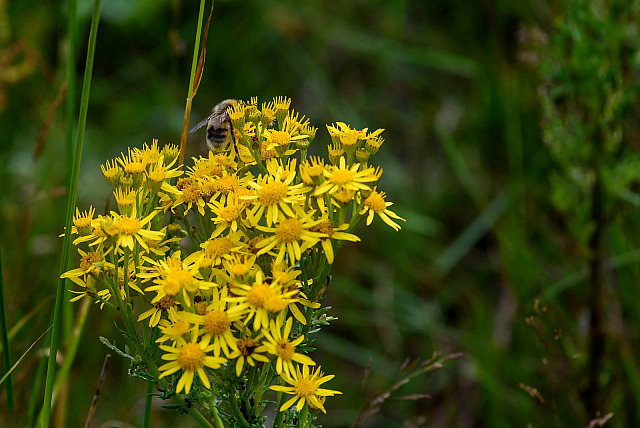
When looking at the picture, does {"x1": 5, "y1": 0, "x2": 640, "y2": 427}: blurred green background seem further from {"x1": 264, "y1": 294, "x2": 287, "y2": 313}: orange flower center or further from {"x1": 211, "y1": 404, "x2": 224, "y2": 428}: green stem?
{"x1": 264, "y1": 294, "x2": 287, "y2": 313}: orange flower center

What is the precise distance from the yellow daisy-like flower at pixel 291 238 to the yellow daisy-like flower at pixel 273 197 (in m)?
0.03

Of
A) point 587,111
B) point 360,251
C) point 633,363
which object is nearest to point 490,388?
point 633,363

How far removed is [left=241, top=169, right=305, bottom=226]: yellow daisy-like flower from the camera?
4.75 feet

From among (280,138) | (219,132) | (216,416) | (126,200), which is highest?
(219,132)

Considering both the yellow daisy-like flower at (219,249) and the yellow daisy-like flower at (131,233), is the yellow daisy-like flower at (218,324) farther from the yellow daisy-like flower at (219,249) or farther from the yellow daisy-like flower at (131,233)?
the yellow daisy-like flower at (131,233)

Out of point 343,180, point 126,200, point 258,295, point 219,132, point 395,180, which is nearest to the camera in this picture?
point 258,295

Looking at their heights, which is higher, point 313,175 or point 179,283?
point 313,175

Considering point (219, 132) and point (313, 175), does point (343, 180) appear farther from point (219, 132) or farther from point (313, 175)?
point (219, 132)

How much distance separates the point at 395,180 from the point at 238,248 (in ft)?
9.63

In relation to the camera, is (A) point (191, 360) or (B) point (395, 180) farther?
(B) point (395, 180)

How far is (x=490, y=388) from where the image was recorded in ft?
9.09

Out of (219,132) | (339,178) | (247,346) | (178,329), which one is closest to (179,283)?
(178,329)

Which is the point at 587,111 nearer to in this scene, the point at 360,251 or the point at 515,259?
the point at 515,259

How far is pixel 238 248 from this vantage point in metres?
1.45
